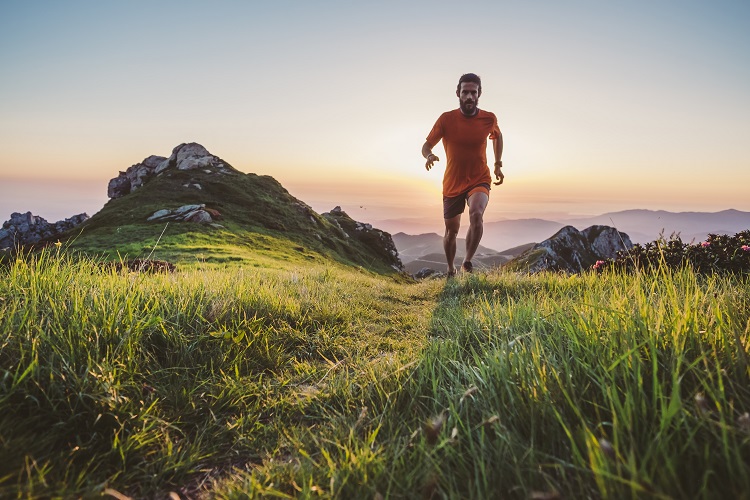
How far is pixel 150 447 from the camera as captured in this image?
1896 millimetres

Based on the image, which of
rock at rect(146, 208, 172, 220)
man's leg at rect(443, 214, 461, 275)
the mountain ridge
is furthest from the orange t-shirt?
rock at rect(146, 208, 172, 220)

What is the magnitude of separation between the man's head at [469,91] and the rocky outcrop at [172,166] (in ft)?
127

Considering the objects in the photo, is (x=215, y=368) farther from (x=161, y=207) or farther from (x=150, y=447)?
(x=161, y=207)

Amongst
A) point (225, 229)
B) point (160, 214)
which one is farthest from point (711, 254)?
point (160, 214)

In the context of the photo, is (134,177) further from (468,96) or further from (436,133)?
(468,96)

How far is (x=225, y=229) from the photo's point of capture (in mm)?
26594

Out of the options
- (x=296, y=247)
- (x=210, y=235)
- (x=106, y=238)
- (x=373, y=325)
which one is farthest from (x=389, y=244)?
(x=373, y=325)

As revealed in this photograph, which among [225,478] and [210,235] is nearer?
[225,478]

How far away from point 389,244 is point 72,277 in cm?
5593

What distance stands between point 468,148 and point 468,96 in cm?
132

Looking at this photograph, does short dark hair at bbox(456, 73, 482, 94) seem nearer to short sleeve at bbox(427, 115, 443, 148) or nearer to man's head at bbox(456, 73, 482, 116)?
man's head at bbox(456, 73, 482, 116)

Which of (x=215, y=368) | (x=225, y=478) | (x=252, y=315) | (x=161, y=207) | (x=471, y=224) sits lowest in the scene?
(x=225, y=478)

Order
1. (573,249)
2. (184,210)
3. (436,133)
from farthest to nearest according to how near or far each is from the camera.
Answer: (573,249), (184,210), (436,133)

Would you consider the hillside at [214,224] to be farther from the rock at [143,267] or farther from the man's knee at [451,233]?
the man's knee at [451,233]
